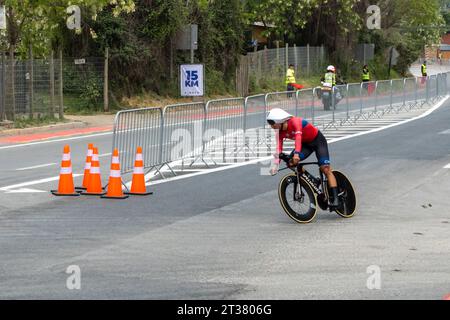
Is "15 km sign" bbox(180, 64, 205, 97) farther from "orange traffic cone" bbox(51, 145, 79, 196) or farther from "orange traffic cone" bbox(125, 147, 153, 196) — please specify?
"orange traffic cone" bbox(51, 145, 79, 196)

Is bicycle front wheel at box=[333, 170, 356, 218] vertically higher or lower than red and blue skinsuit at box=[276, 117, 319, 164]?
lower

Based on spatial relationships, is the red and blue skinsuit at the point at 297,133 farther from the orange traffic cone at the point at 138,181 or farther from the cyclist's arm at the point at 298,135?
the orange traffic cone at the point at 138,181

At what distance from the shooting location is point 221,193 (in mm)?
14492

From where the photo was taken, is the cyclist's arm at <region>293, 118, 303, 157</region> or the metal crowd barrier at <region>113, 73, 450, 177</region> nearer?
the cyclist's arm at <region>293, 118, 303, 157</region>

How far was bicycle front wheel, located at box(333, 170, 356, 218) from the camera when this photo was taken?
481 inches

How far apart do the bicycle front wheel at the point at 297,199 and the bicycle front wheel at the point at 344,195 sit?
0.46 metres

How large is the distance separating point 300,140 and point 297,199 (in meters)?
0.74

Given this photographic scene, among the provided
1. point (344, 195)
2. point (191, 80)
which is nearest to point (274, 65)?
point (191, 80)

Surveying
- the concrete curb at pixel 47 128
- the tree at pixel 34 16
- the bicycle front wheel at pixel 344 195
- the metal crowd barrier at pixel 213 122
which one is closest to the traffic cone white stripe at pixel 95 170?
the metal crowd barrier at pixel 213 122

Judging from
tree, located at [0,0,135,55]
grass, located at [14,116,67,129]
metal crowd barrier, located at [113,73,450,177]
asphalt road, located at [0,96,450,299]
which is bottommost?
asphalt road, located at [0,96,450,299]

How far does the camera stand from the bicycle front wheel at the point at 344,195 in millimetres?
12219

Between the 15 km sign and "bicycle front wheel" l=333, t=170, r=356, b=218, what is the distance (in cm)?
2118

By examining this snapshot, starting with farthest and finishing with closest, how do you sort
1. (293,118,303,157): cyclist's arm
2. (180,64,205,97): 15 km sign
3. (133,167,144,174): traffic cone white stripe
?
(180,64,205,97): 15 km sign → (133,167,144,174): traffic cone white stripe → (293,118,303,157): cyclist's arm

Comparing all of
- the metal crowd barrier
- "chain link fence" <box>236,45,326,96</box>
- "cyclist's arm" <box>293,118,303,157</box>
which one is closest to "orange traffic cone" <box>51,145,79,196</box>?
the metal crowd barrier
